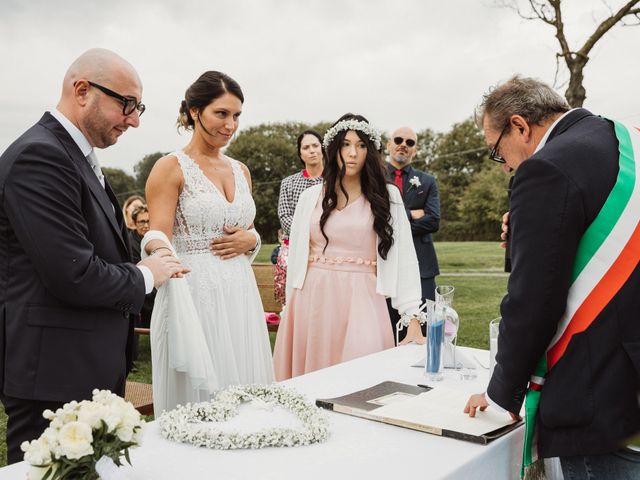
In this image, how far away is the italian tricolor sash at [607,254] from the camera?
1.53m

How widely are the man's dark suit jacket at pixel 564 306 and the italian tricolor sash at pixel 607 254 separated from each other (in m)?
0.02

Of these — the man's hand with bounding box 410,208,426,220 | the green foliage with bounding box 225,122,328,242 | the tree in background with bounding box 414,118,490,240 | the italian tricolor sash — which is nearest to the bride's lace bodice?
the italian tricolor sash

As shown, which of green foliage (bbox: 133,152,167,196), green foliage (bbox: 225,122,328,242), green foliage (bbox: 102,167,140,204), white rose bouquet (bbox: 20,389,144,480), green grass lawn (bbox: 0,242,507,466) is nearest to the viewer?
white rose bouquet (bbox: 20,389,144,480)

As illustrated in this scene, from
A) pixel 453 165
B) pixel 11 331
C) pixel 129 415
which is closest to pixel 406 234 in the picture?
pixel 11 331

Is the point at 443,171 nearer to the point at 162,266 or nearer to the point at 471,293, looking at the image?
the point at 471,293

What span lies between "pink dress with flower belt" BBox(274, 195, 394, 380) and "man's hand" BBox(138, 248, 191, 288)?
1.19 metres

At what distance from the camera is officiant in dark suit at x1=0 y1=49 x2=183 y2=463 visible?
1918mm

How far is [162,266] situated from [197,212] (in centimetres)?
82

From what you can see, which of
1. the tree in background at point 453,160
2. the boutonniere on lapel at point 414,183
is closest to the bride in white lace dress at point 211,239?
the boutonniere on lapel at point 414,183

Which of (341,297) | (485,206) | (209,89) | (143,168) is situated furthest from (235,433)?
(143,168)

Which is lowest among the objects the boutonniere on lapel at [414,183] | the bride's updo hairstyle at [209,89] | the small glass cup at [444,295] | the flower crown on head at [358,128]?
the small glass cup at [444,295]

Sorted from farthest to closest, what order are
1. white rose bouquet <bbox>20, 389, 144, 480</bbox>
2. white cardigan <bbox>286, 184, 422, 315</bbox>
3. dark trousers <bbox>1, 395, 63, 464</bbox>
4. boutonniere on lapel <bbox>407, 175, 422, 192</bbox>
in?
boutonniere on lapel <bbox>407, 175, 422, 192</bbox> → white cardigan <bbox>286, 184, 422, 315</bbox> → dark trousers <bbox>1, 395, 63, 464</bbox> → white rose bouquet <bbox>20, 389, 144, 480</bbox>

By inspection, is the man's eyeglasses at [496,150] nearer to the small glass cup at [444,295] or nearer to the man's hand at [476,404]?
the small glass cup at [444,295]

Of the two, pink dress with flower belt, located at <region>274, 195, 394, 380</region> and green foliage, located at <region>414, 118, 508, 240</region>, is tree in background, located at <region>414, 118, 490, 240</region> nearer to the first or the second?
green foliage, located at <region>414, 118, 508, 240</region>
